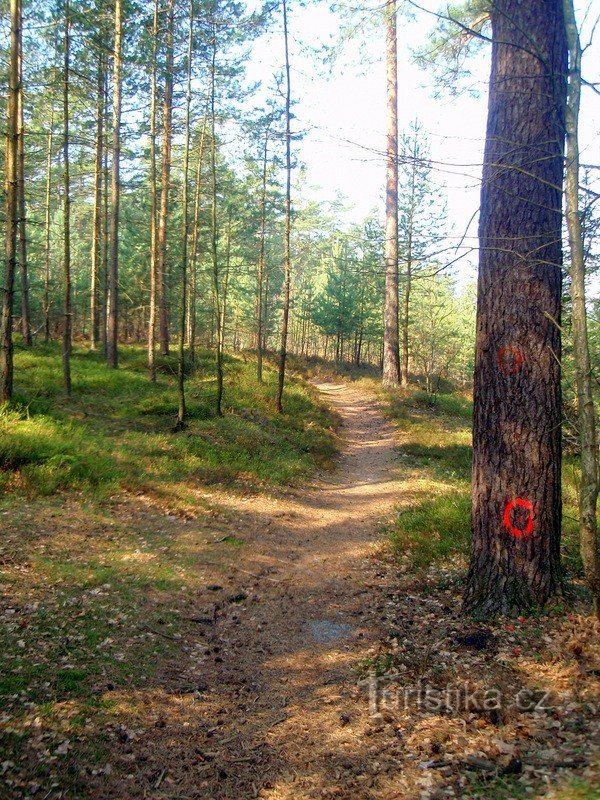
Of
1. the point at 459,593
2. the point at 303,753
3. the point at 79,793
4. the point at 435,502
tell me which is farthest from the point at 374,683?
the point at 435,502

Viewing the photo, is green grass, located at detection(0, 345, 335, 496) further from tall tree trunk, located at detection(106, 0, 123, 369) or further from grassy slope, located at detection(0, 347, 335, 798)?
tall tree trunk, located at detection(106, 0, 123, 369)

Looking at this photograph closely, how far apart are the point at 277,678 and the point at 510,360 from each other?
11.9 ft

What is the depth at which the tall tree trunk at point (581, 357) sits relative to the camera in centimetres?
422

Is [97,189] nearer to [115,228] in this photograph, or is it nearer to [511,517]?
[115,228]

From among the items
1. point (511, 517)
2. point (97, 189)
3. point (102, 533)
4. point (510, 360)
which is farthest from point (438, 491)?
point (97, 189)

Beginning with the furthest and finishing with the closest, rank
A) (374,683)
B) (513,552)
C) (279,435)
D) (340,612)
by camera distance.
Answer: (279,435) → (340,612) → (513,552) → (374,683)

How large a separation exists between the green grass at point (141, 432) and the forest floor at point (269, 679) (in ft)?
5.30

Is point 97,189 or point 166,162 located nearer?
point 166,162

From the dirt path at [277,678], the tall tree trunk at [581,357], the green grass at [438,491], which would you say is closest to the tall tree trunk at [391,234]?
the green grass at [438,491]

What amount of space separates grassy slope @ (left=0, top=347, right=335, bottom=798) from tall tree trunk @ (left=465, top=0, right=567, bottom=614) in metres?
3.27

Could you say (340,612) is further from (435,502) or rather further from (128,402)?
(128,402)

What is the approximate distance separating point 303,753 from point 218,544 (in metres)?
4.41

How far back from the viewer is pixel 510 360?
5.21 m

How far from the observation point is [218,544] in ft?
25.8
